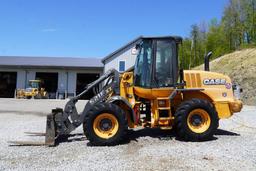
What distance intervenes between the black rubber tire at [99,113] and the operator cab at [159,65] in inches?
39.9

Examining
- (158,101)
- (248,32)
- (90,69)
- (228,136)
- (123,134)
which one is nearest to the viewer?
(123,134)

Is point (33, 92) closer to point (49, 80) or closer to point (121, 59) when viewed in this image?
point (49, 80)

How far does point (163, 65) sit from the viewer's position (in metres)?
8.45

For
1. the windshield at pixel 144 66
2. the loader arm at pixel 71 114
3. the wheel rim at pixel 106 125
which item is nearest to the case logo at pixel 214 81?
the windshield at pixel 144 66

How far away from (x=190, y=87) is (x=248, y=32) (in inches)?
1881

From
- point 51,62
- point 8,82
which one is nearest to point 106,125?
point 51,62

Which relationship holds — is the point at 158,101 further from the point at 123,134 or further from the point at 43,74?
the point at 43,74

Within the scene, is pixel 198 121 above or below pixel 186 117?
below

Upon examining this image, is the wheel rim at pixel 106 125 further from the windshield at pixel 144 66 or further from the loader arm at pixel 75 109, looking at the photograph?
the windshield at pixel 144 66

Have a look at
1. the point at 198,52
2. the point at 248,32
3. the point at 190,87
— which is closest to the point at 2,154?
the point at 190,87

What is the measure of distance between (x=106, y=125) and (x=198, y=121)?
240 cm

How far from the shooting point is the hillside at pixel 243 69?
24.3m

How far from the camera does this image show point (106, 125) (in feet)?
26.0

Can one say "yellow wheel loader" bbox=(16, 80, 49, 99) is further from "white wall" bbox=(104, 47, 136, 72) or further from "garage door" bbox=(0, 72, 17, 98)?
"white wall" bbox=(104, 47, 136, 72)
